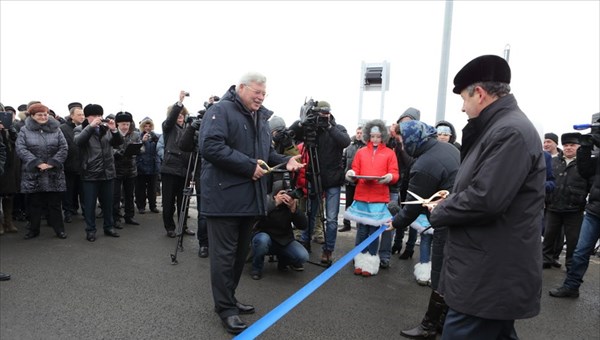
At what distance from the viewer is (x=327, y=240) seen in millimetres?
4887

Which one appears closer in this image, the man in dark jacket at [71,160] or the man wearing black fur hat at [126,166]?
the man in dark jacket at [71,160]

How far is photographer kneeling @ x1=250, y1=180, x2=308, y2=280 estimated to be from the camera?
164 inches

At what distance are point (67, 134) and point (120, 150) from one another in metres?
0.83

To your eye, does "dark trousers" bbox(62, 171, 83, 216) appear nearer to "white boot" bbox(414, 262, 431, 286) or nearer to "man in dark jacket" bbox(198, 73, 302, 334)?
"man in dark jacket" bbox(198, 73, 302, 334)

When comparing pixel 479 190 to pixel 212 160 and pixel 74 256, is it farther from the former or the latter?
pixel 74 256

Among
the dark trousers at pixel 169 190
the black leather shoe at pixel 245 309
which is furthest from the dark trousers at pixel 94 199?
the black leather shoe at pixel 245 309

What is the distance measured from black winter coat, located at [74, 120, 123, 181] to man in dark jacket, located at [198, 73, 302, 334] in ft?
10.2

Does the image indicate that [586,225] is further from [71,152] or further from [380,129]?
[71,152]

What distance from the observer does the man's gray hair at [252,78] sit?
3.03m

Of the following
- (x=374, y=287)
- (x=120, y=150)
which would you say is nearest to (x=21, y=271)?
(x=120, y=150)

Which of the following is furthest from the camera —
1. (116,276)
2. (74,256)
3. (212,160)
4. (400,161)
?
(400,161)

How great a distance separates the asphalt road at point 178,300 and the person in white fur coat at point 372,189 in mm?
263

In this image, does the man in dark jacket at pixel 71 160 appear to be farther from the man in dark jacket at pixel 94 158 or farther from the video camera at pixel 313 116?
the video camera at pixel 313 116

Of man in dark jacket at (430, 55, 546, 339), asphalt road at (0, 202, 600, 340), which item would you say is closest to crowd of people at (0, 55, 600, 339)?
man in dark jacket at (430, 55, 546, 339)
